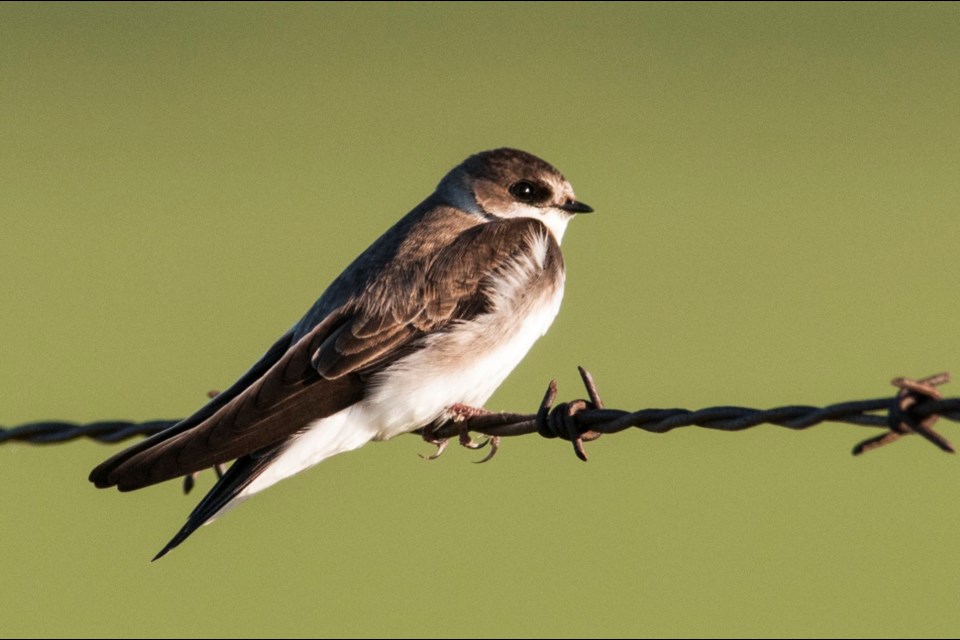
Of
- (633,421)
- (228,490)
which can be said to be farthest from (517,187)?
(633,421)

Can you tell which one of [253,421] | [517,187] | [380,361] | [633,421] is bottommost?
[253,421]

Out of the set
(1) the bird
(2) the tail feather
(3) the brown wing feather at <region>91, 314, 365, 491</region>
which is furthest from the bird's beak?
(2) the tail feather

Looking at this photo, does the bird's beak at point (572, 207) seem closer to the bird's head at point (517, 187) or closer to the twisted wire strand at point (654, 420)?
the bird's head at point (517, 187)

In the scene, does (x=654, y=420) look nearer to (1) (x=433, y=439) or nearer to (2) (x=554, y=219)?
(1) (x=433, y=439)

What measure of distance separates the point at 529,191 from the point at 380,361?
4.62ft

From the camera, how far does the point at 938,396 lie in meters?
3.44

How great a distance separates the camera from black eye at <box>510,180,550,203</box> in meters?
6.22

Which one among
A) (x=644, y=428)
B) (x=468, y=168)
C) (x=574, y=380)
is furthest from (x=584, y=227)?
(x=644, y=428)

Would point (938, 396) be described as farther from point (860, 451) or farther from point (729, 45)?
point (729, 45)

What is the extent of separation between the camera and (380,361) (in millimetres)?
5062

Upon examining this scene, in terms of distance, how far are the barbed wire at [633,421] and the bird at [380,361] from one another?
0.69 ft

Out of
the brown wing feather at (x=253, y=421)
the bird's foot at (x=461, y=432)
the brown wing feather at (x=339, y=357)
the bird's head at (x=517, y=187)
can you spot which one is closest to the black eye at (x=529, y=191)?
the bird's head at (x=517, y=187)

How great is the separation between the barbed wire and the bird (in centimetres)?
21

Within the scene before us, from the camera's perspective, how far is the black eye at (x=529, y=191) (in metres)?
6.22
